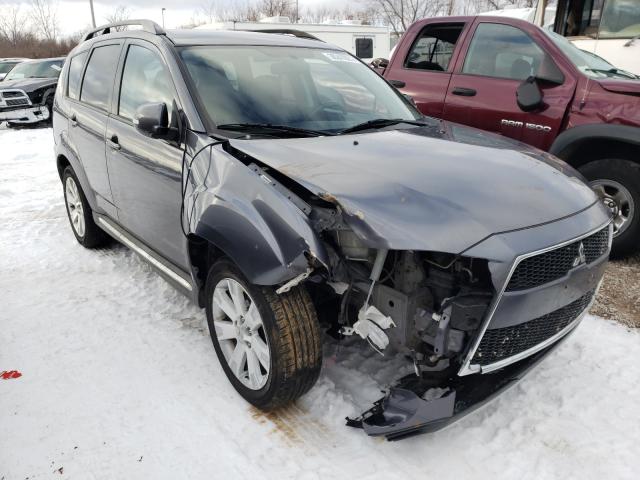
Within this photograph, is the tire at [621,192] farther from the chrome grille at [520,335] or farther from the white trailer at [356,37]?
the white trailer at [356,37]

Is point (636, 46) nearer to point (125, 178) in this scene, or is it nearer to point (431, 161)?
point (431, 161)

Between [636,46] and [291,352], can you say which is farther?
[636,46]

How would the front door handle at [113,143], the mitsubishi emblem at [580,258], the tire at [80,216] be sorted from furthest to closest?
the tire at [80,216] → the front door handle at [113,143] → the mitsubishi emblem at [580,258]

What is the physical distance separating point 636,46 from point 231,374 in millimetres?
6937

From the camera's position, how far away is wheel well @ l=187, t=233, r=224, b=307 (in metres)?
2.64

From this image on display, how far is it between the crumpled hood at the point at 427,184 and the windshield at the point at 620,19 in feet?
17.8

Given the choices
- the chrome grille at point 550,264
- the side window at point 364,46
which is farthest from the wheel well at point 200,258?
the side window at point 364,46

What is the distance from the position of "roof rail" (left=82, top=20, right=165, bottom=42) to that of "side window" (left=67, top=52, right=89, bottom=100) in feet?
0.72

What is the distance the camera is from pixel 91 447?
231cm

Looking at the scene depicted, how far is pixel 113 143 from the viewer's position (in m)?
3.42

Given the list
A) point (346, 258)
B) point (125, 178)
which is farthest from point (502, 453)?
point (125, 178)

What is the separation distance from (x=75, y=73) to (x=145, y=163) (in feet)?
6.25

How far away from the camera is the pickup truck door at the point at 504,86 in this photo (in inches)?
165

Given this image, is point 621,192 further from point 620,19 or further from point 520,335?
point 620,19
